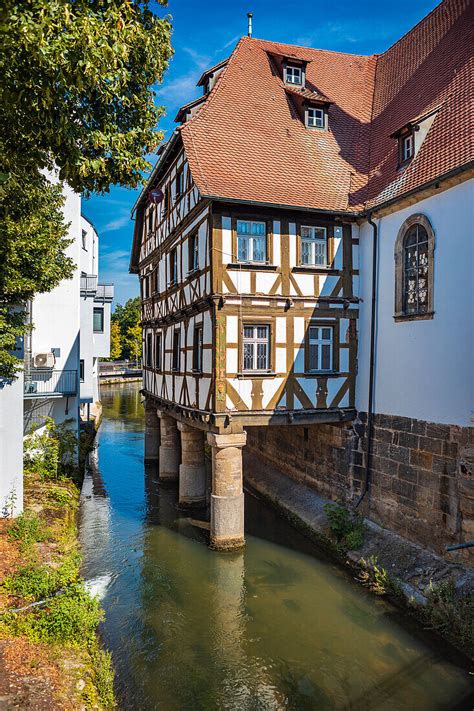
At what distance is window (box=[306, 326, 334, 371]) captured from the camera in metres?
12.3

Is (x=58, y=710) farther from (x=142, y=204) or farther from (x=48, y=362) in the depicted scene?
(x=142, y=204)

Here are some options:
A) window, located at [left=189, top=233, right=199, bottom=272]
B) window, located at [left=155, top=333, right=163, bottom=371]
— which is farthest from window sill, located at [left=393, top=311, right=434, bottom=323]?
window, located at [left=155, top=333, right=163, bottom=371]

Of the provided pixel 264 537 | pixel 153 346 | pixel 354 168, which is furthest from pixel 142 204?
pixel 264 537

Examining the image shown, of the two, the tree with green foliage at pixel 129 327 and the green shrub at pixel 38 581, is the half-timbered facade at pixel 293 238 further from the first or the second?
the tree with green foliage at pixel 129 327

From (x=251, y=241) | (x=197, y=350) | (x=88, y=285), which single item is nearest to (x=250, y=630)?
(x=197, y=350)

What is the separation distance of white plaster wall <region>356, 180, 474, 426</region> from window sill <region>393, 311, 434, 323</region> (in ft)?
0.28

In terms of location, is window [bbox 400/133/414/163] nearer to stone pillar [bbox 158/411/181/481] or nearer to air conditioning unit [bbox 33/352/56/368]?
stone pillar [bbox 158/411/181/481]

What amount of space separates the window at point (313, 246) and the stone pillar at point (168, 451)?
8352 mm

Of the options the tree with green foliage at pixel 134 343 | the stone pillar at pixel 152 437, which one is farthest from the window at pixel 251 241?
the tree with green foliage at pixel 134 343

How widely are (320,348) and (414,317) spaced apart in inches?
99.7

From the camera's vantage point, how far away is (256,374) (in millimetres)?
11664

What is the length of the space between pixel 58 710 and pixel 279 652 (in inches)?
144

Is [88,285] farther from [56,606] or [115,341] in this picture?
[115,341]

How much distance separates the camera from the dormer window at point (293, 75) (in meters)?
14.7
